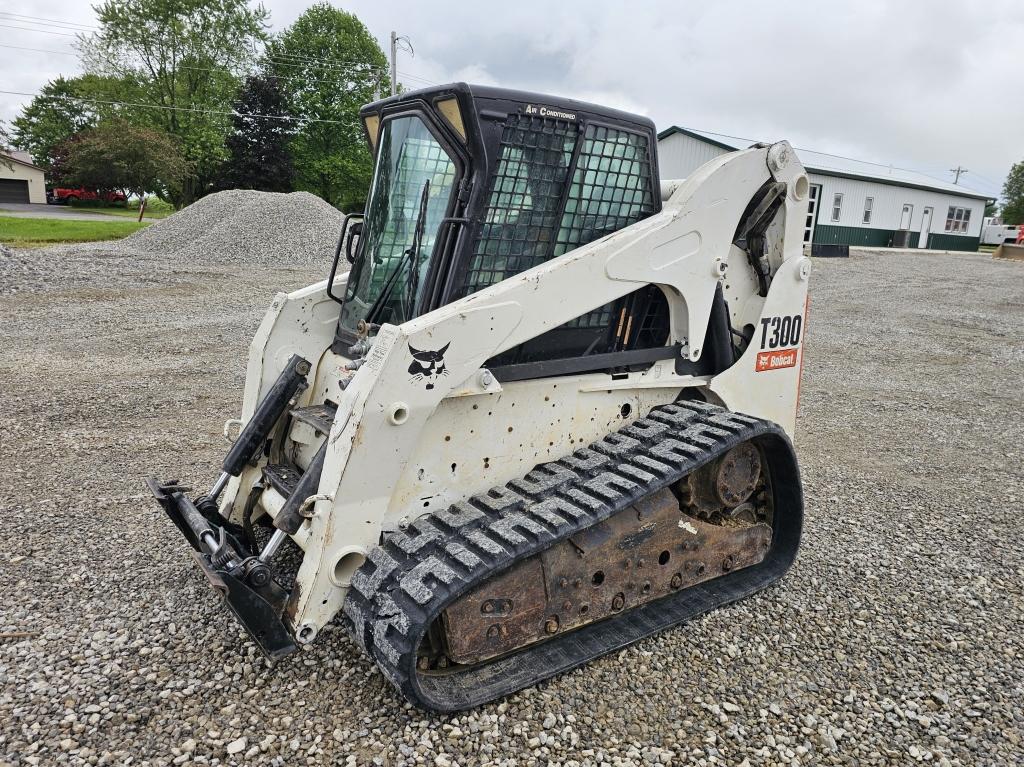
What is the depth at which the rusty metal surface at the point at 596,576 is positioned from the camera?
2.92 m

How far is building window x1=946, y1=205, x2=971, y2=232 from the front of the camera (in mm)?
38594

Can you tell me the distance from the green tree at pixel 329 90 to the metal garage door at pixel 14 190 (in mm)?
22526

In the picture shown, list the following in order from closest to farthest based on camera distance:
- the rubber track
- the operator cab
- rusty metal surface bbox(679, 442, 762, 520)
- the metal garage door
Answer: the rubber track
the operator cab
rusty metal surface bbox(679, 442, 762, 520)
the metal garage door

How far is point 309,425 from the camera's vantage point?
3602 mm

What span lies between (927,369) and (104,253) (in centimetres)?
1796

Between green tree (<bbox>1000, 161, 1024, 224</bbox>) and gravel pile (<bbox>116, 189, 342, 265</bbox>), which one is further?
green tree (<bbox>1000, 161, 1024, 224</bbox>)

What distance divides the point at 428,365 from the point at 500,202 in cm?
86

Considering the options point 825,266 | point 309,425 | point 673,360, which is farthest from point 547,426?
point 825,266

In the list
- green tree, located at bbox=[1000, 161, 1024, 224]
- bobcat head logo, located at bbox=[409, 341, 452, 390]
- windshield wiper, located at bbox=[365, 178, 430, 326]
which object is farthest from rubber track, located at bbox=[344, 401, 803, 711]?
green tree, located at bbox=[1000, 161, 1024, 224]

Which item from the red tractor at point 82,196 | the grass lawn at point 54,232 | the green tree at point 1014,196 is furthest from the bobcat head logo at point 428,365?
the green tree at point 1014,196

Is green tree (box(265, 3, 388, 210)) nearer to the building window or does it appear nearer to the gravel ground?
the building window

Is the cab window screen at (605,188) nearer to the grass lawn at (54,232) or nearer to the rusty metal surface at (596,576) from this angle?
the rusty metal surface at (596,576)

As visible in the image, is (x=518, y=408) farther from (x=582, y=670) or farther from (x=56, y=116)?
(x=56, y=116)

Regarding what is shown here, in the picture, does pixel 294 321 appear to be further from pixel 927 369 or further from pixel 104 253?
pixel 104 253
